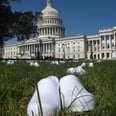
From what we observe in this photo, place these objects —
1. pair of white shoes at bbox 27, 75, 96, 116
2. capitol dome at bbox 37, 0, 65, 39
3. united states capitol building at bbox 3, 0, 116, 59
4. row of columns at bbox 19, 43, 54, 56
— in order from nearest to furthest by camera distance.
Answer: pair of white shoes at bbox 27, 75, 96, 116 → united states capitol building at bbox 3, 0, 116, 59 → capitol dome at bbox 37, 0, 65, 39 → row of columns at bbox 19, 43, 54, 56

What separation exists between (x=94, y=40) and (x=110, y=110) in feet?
373

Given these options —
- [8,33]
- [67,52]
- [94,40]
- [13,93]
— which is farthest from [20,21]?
[67,52]

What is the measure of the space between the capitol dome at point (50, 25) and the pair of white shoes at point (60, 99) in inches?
4425

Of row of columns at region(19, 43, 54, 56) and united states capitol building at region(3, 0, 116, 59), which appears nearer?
united states capitol building at region(3, 0, 116, 59)

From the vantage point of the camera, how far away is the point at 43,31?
122m

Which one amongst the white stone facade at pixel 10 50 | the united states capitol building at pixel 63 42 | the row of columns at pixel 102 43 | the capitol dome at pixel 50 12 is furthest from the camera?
the white stone facade at pixel 10 50

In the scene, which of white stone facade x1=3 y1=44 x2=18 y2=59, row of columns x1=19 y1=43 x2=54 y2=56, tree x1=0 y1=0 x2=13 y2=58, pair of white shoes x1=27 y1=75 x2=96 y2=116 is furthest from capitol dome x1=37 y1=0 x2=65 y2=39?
pair of white shoes x1=27 y1=75 x2=96 y2=116

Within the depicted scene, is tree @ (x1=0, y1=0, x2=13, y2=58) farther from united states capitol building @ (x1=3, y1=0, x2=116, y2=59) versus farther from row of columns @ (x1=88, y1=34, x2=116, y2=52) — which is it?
row of columns @ (x1=88, y1=34, x2=116, y2=52)

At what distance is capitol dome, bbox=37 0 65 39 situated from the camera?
11700 centimetres

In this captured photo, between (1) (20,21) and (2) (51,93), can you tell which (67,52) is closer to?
(1) (20,21)

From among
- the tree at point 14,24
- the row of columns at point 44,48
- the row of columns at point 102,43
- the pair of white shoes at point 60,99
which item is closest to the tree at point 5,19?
the tree at point 14,24

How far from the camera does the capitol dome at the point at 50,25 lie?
384ft

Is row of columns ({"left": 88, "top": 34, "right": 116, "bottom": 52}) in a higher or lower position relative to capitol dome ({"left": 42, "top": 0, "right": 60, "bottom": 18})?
lower

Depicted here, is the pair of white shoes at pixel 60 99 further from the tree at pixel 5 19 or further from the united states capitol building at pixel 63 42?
the united states capitol building at pixel 63 42
